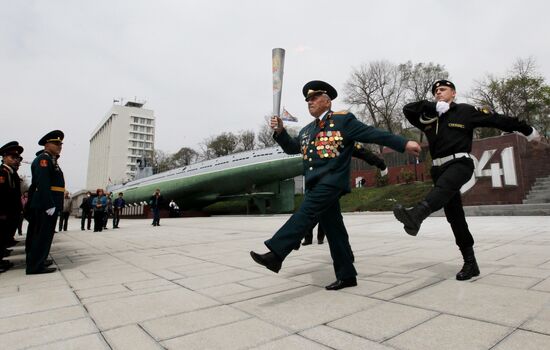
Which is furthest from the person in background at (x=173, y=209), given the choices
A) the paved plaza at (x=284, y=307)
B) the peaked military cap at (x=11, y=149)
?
the paved plaza at (x=284, y=307)

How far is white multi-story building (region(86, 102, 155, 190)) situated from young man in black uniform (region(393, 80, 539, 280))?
92.3 meters

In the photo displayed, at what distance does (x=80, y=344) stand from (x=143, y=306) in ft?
2.35

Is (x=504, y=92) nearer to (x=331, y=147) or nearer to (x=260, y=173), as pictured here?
(x=260, y=173)

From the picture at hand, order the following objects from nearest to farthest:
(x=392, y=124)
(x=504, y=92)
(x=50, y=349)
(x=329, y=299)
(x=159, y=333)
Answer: (x=50, y=349)
(x=159, y=333)
(x=329, y=299)
(x=504, y=92)
(x=392, y=124)

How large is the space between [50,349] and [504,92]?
38697mm

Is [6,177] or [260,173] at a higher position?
[260,173]

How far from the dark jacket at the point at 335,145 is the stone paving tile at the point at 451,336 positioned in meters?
1.29

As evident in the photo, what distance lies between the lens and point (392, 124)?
39.1 m

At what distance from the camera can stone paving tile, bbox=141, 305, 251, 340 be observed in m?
1.95

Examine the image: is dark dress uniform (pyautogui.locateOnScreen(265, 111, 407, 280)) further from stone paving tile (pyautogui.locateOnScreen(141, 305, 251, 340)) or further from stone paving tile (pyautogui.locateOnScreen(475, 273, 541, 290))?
stone paving tile (pyautogui.locateOnScreen(475, 273, 541, 290))

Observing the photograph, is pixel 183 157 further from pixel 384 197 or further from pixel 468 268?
pixel 468 268

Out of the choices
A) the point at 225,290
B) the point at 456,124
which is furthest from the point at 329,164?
the point at 225,290

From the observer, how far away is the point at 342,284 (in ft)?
9.48

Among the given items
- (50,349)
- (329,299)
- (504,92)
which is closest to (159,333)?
(50,349)
